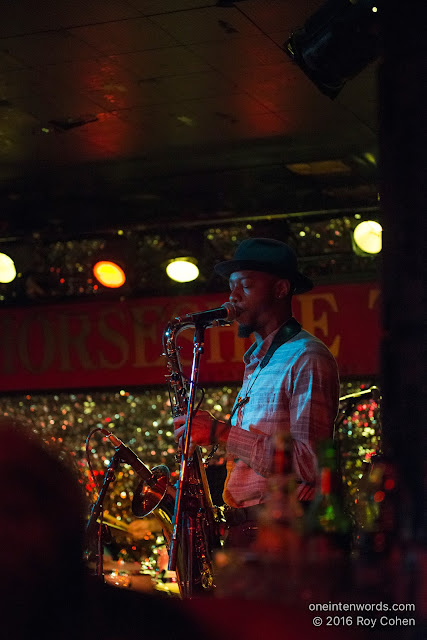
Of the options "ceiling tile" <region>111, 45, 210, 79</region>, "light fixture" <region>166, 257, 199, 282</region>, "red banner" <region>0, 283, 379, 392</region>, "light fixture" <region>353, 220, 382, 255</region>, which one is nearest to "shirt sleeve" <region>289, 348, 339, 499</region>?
"ceiling tile" <region>111, 45, 210, 79</region>

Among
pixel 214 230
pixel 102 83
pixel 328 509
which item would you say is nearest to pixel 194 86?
pixel 102 83

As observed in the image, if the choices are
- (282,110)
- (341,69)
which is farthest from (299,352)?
(282,110)

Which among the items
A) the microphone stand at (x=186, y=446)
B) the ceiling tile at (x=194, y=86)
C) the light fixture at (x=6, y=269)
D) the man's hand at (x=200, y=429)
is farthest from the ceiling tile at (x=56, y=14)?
the light fixture at (x=6, y=269)

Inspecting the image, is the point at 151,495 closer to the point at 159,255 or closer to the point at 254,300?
the point at 254,300

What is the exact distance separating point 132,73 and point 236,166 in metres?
2.07

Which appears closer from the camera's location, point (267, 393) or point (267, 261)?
point (267, 393)

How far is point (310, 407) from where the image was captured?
3.33 metres

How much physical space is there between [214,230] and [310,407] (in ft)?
15.9

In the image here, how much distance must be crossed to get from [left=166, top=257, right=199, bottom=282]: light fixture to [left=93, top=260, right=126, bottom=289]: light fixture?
43 cm

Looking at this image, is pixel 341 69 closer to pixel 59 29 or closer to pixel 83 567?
pixel 59 29

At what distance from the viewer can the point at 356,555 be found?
1.77 m

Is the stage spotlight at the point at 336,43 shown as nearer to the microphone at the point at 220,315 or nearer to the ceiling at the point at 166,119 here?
the ceiling at the point at 166,119

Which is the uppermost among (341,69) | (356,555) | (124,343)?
(341,69)

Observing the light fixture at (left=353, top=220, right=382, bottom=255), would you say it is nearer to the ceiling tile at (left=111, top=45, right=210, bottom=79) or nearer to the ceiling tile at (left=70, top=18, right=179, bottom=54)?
the ceiling tile at (left=111, top=45, right=210, bottom=79)
